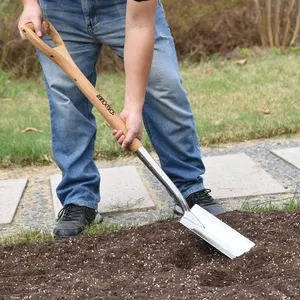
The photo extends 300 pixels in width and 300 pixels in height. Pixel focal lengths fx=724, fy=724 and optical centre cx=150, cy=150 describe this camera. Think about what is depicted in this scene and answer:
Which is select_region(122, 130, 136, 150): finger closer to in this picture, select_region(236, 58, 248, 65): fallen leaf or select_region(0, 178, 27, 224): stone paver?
select_region(0, 178, 27, 224): stone paver

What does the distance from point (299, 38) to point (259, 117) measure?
367 cm

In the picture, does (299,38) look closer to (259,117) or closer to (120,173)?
(259,117)

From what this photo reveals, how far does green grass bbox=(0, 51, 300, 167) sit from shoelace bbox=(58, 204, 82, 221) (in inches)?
46.7

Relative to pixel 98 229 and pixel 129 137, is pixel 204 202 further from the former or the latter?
pixel 129 137

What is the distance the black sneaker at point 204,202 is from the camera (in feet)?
10.4

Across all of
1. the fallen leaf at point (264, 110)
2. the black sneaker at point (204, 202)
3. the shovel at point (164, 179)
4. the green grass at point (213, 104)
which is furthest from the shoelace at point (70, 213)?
the fallen leaf at point (264, 110)

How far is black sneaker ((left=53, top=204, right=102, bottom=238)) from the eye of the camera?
3.07 m

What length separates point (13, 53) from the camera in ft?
25.0

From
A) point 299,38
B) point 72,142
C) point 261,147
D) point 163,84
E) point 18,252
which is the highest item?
point 163,84

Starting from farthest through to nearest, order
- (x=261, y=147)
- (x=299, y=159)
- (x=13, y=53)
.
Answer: (x=13, y=53) < (x=261, y=147) < (x=299, y=159)

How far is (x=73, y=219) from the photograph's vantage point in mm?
3154

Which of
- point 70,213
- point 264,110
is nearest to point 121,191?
point 70,213

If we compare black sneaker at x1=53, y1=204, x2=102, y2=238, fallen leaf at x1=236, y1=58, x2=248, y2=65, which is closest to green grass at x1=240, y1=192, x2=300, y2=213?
black sneaker at x1=53, y1=204, x2=102, y2=238

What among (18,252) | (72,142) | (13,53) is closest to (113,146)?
(72,142)
